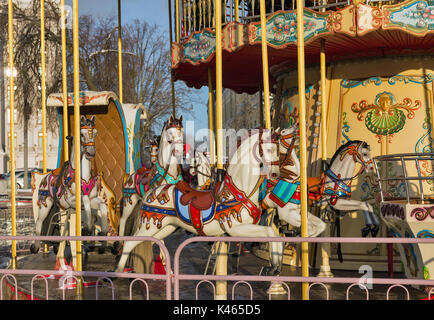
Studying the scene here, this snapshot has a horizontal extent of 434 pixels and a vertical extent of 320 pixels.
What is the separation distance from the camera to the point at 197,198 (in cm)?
706

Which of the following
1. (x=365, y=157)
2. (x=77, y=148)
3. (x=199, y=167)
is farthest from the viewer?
(x=199, y=167)

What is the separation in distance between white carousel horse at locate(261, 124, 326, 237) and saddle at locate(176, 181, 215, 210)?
1.08 metres

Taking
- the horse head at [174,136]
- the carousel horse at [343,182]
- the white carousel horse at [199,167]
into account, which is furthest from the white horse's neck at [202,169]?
the horse head at [174,136]

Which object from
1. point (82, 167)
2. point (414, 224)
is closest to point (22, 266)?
point (82, 167)

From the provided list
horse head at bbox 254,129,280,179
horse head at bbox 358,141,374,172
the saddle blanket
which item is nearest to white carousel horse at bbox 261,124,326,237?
the saddle blanket

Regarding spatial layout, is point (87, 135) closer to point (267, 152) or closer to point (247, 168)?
point (247, 168)

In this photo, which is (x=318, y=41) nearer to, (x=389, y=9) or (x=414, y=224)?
(x=389, y=9)

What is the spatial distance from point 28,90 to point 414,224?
643 inches

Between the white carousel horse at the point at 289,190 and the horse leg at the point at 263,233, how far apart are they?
817 millimetres

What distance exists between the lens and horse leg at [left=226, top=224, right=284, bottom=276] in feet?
21.8

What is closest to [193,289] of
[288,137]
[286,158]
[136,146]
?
[286,158]

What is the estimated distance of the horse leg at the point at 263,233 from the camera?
665 cm

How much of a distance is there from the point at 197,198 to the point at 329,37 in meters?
3.88

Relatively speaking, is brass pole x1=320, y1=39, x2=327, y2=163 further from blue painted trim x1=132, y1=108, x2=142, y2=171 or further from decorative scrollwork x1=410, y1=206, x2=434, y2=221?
blue painted trim x1=132, y1=108, x2=142, y2=171
